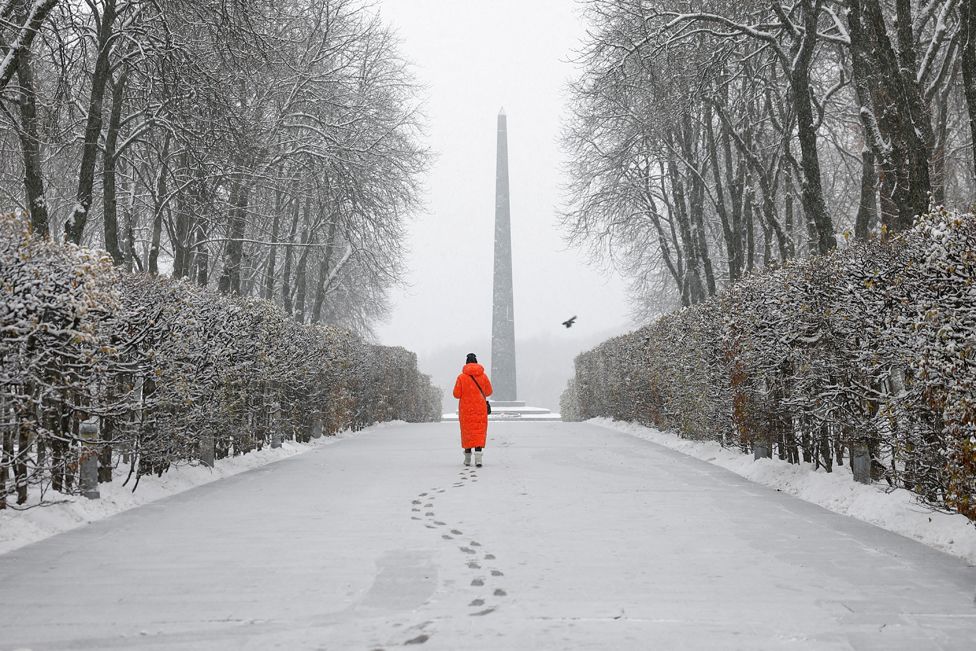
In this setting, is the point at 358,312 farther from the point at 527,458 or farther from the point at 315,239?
the point at 527,458

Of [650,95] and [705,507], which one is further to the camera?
[650,95]

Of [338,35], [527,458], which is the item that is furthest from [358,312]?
[527,458]

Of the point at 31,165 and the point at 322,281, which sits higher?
the point at 322,281

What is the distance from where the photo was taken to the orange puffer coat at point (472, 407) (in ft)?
38.5

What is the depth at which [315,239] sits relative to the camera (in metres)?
26.0

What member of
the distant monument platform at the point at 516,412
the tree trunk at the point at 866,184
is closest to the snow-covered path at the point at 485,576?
the tree trunk at the point at 866,184

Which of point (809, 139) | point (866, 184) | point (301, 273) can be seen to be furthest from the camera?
point (301, 273)

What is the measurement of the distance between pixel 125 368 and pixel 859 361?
594 centimetres

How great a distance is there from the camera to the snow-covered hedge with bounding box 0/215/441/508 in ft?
19.3

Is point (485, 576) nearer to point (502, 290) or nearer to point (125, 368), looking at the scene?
point (125, 368)

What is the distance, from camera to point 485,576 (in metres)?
5.06

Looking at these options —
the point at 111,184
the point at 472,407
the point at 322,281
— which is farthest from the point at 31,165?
the point at 322,281

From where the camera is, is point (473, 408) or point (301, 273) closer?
point (473, 408)

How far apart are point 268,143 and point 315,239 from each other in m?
7.15
